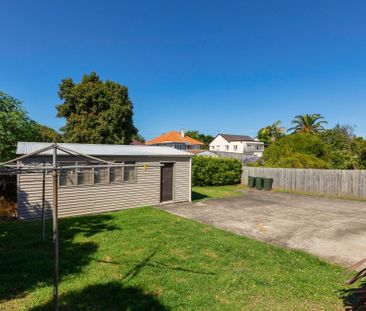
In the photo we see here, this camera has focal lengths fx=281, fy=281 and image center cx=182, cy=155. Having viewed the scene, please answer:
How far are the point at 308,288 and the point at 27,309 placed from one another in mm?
4780

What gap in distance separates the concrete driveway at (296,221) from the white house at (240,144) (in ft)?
126

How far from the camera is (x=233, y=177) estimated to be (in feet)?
74.3

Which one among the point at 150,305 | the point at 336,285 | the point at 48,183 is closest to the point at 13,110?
the point at 48,183

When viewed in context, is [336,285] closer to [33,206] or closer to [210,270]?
[210,270]

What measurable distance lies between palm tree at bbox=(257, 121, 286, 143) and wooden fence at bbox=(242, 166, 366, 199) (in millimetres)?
36166

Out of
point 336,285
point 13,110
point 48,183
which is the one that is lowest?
point 336,285

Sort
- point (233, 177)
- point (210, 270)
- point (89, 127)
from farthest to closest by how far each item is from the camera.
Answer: point (89, 127) < point (233, 177) < point (210, 270)

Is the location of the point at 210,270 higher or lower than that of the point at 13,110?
lower

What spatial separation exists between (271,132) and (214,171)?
128ft

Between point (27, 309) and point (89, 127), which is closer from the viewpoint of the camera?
point (27, 309)

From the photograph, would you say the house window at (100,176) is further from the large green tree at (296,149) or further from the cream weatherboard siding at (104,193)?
the large green tree at (296,149)

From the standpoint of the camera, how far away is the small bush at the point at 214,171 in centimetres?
2108

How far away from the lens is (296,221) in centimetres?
1059

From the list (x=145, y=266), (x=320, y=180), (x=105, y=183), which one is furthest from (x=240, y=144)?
(x=145, y=266)
